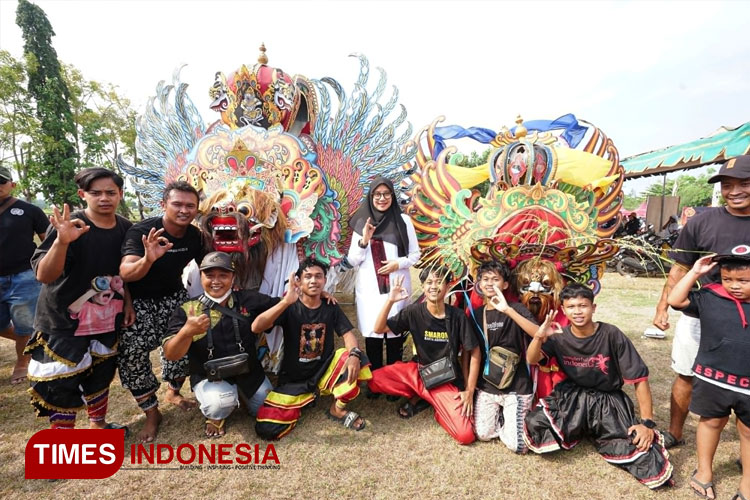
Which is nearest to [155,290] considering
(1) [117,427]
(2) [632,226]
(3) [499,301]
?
(1) [117,427]

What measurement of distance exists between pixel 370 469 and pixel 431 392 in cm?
75

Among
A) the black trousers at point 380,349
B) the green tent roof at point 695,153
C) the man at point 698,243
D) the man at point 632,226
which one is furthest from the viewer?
the man at point 632,226

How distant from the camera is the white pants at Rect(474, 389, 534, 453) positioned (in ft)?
8.25

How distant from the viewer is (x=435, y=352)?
2.86 meters

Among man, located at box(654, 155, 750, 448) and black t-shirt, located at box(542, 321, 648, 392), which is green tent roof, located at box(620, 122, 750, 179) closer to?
man, located at box(654, 155, 750, 448)

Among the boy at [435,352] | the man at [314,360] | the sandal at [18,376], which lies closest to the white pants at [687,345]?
the boy at [435,352]

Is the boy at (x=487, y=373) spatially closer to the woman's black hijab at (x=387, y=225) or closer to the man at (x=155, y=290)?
the woman's black hijab at (x=387, y=225)

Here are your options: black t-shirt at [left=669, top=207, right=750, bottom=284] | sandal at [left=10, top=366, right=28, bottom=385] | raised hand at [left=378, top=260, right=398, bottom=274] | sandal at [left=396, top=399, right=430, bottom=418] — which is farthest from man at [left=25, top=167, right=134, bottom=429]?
black t-shirt at [left=669, top=207, right=750, bottom=284]

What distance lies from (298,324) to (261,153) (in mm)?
1825

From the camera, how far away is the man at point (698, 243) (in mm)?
2199

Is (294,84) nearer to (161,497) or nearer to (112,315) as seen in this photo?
(112,315)

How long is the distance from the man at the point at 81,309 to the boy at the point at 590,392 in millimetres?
2810

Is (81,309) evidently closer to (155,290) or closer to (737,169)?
(155,290)

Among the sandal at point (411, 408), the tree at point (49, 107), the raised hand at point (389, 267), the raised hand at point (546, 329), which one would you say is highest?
the tree at point (49, 107)
